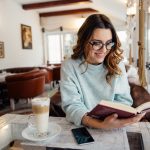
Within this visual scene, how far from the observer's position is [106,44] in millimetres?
1146

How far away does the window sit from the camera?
856 centimetres

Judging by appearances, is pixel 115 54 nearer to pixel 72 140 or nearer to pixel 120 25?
pixel 72 140

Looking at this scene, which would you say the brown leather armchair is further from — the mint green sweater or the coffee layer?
the coffee layer

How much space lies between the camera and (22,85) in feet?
14.2

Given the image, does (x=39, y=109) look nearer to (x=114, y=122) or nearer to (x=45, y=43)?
(x=114, y=122)

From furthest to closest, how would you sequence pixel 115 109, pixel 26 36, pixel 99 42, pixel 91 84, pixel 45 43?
pixel 45 43
pixel 26 36
pixel 91 84
pixel 99 42
pixel 115 109

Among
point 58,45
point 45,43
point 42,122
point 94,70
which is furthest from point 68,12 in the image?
point 42,122

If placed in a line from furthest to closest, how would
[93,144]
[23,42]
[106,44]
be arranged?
[23,42], [106,44], [93,144]

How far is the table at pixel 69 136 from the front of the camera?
32.3 inches

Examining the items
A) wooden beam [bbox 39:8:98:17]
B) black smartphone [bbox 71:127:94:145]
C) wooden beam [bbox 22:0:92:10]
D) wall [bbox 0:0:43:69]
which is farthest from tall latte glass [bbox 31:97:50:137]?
wooden beam [bbox 39:8:98:17]

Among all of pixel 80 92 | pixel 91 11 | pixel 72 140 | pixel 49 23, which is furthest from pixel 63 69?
pixel 49 23

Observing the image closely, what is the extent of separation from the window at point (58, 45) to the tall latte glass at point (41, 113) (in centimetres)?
764

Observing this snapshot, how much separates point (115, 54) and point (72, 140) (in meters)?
0.63

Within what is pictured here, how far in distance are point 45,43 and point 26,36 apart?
4.85 ft
